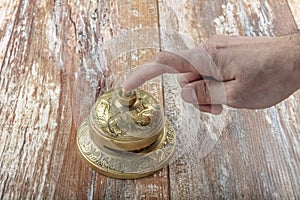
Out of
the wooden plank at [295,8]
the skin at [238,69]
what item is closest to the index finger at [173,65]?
the skin at [238,69]

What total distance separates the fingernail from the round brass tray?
0.07 m

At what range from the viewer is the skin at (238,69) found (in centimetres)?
71

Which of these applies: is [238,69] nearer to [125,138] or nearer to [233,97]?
[233,97]

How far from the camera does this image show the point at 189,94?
0.81 m

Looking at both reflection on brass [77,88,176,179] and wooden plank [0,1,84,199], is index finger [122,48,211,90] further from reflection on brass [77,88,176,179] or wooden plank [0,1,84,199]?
wooden plank [0,1,84,199]

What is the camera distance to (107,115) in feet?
2.60

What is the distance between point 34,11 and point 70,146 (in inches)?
14.2

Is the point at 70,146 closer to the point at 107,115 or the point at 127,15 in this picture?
the point at 107,115

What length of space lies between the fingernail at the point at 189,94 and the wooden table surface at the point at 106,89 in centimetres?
3

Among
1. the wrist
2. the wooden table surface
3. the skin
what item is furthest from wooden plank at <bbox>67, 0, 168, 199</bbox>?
the wrist

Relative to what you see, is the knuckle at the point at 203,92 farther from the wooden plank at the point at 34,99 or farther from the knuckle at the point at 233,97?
the wooden plank at the point at 34,99

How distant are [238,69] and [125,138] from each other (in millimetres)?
202

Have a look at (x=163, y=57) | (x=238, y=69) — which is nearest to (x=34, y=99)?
(x=163, y=57)

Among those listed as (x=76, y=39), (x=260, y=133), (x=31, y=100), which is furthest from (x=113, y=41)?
(x=260, y=133)
